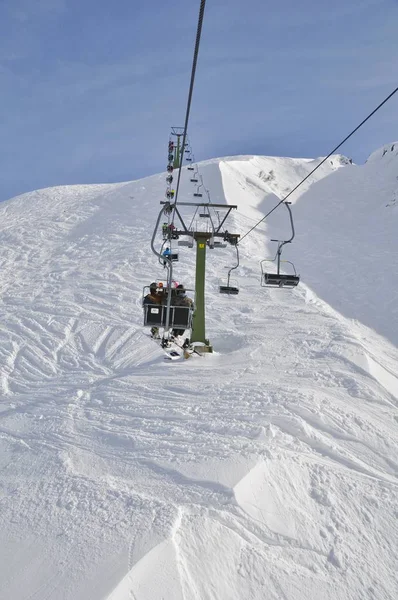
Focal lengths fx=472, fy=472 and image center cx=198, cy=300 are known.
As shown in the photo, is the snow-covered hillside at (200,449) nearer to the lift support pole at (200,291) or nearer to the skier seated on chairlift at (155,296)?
the lift support pole at (200,291)

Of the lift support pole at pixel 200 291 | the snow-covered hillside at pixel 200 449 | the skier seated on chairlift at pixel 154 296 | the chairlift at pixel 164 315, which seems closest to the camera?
the snow-covered hillside at pixel 200 449

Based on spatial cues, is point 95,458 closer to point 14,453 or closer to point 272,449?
point 14,453

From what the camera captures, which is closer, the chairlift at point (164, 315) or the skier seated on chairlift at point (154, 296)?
the chairlift at point (164, 315)

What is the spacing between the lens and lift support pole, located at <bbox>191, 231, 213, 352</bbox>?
1198cm

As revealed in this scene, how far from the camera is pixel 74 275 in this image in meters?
19.6

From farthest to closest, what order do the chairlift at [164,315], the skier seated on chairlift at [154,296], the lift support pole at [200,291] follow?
the lift support pole at [200,291] < the skier seated on chairlift at [154,296] < the chairlift at [164,315]

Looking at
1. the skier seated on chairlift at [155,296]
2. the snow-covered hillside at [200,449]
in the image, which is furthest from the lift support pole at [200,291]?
the skier seated on chairlift at [155,296]

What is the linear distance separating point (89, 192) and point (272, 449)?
33047 mm

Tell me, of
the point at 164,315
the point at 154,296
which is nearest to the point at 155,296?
the point at 154,296

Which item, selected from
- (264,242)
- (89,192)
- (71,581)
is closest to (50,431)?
(71,581)

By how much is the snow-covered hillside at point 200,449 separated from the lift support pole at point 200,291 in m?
0.68

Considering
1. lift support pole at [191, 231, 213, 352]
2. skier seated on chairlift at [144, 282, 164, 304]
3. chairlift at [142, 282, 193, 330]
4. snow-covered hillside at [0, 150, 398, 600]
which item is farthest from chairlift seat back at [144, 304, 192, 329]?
lift support pole at [191, 231, 213, 352]

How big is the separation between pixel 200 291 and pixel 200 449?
20.1 feet

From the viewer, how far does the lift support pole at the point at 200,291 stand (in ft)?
39.3
